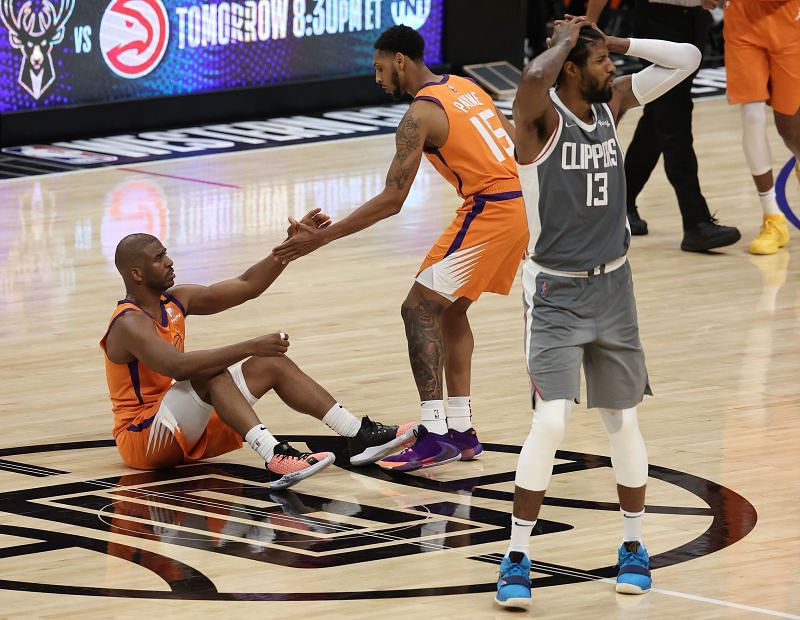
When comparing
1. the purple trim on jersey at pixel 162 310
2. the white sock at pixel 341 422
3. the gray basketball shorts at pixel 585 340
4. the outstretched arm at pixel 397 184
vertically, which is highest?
the outstretched arm at pixel 397 184

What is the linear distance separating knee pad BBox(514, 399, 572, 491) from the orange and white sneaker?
4.12 ft

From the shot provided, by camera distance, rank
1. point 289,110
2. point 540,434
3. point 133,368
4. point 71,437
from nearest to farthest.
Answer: point 540,434 < point 133,368 < point 71,437 < point 289,110

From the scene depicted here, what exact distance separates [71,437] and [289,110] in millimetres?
8464

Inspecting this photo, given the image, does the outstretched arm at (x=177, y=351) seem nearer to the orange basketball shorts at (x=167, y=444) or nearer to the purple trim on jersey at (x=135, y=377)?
the purple trim on jersey at (x=135, y=377)

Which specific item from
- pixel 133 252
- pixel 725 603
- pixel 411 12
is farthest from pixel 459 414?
pixel 411 12

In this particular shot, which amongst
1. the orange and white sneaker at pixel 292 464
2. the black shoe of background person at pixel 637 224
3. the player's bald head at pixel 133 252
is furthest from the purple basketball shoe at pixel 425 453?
the black shoe of background person at pixel 637 224

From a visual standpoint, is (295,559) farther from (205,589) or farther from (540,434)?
(540,434)

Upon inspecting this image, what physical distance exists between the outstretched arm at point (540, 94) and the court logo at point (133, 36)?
9054 millimetres

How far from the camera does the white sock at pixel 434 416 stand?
6.53 meters

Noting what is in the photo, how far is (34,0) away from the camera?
13.2 m

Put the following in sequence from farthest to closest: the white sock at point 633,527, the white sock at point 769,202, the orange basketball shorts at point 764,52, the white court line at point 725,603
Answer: the white sock at point 769,202 → the orange basketball shorts at point 764,52 → the white sock at point 633,527 → the white court line at point 725,603

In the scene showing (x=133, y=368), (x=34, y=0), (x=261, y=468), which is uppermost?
(x=34, y=0)

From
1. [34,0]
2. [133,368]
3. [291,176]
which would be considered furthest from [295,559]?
[34,0]

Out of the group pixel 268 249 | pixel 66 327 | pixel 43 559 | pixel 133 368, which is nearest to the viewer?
pixel 43 559
